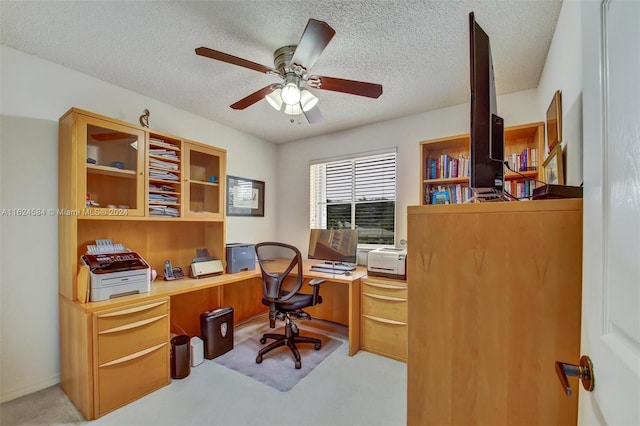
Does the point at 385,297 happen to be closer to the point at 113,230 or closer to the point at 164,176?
the point at 164,176

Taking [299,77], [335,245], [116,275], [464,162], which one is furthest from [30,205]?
[464,162]

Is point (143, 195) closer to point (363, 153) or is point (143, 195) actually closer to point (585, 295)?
point (363, 153)

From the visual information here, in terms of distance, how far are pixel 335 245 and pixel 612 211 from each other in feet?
8.73

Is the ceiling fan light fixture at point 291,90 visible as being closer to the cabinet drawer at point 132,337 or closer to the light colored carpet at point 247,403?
the cabinet drawer at point 132,337

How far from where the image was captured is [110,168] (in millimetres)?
2168

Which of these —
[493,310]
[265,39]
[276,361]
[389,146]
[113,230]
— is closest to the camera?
[493,310]

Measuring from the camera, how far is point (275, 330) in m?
3.21

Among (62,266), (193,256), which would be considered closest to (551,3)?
(193,256)

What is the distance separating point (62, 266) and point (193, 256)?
1.07m

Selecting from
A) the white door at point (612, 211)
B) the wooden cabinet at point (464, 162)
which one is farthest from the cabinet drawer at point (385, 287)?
the white door at point (612, 211)

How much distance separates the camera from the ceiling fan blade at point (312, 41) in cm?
135

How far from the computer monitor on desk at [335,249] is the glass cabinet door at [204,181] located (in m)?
1.14

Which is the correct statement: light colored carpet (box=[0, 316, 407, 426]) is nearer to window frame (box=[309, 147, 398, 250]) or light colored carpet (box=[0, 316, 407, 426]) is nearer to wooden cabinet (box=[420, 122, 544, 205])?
window frame (box=[309, 147, 398, 250])

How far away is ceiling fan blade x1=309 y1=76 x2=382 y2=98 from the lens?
182cm
